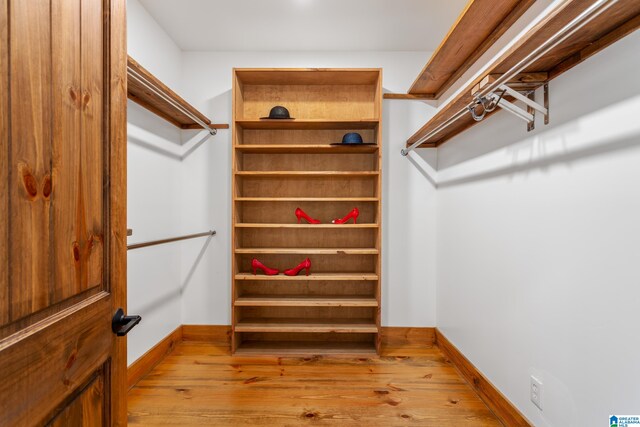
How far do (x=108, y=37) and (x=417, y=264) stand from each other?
2.47 meters

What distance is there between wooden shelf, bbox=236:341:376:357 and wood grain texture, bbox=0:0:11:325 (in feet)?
6.91

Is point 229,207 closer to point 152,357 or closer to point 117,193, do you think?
point 152,357

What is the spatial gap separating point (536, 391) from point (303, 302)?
1.47 m

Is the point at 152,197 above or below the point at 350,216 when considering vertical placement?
above

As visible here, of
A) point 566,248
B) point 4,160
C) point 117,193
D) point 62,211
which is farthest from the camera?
point 566,248

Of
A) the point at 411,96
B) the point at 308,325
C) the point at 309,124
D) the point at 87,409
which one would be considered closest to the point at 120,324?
the point at 87,409

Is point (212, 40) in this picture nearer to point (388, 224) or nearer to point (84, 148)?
point (388, 224)

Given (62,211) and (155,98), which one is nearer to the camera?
(62,211)

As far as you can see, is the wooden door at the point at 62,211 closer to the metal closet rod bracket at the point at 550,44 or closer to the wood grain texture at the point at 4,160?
the wood grain texture at the point at 4,160

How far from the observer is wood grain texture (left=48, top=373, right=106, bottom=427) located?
69 cm

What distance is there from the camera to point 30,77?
23.4 inches

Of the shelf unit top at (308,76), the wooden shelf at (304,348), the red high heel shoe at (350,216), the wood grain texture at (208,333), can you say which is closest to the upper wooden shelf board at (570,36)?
the shelf unit top at (308,76)

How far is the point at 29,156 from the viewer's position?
596mm

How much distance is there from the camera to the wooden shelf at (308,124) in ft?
8.03
